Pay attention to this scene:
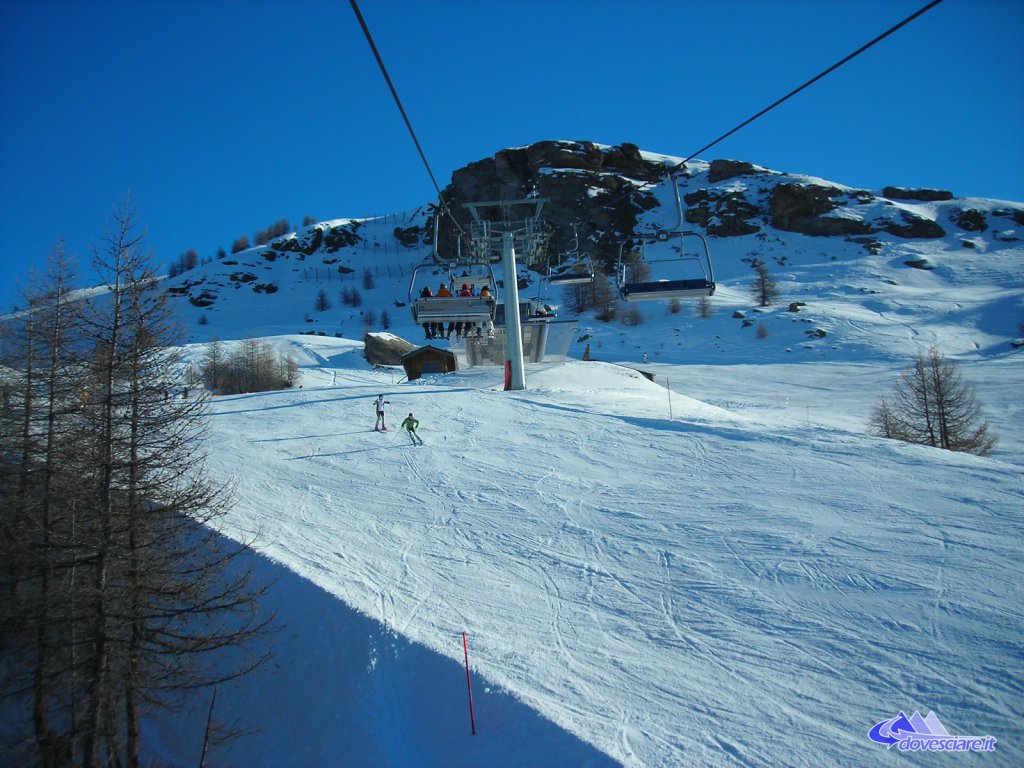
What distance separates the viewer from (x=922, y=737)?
14.2ft

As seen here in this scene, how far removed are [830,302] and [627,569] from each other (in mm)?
51501

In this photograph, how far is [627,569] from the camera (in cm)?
729

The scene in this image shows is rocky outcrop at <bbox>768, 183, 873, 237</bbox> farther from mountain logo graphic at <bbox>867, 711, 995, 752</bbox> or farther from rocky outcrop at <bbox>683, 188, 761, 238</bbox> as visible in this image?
mountain logo graphic at <bbox>867, 711, 995, 752</bbox>

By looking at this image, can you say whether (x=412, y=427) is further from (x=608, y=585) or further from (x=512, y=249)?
(x=608, y=585)

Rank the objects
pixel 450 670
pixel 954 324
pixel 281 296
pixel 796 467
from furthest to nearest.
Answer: pixel 281 296 < pixel 954 324 < pixel 796 467 < pixel 450 670

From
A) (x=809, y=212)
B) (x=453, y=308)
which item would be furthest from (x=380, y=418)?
(x=809, y=212)

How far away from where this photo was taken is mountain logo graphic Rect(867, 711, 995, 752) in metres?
4.20

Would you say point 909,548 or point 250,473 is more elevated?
point 250,473

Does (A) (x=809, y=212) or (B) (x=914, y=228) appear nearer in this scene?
(B) (x=914, y=228)

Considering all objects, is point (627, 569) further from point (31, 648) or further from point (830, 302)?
point (830, 302)

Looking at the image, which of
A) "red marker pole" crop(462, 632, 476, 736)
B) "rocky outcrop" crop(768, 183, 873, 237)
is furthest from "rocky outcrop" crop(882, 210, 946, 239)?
"red marker pole" crop(462, 632, 476, 736)

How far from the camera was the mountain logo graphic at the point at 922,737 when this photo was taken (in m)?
4.20

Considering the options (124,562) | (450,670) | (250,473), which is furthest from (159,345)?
(250,473)

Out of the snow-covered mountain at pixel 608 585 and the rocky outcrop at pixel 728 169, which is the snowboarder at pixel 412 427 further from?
the rocky outcrop at pixel 728 169
